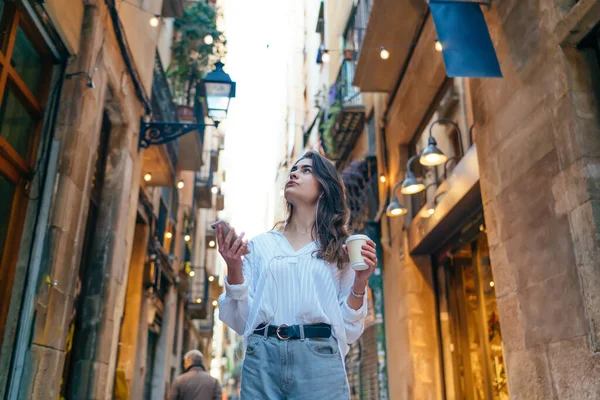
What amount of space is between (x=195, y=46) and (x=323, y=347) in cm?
1266

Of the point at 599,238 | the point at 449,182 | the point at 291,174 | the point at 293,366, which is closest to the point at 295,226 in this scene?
the point at 291,174

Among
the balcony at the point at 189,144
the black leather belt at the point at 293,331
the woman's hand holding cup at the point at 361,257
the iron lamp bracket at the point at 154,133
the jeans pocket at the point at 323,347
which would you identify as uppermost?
the balcony at the point at 189,144

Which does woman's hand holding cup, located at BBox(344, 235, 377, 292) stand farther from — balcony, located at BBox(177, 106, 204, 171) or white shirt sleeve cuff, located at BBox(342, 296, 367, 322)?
balcony, located at BBox(177, 106, 204, 171)

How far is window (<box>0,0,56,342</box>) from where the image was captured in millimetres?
4973

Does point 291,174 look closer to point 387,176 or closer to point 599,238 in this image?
point 599,238

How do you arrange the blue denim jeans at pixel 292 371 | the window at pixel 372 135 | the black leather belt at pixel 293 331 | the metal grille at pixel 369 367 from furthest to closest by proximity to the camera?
the window at pixel 372 135 → the metal grille at pixel 369 367 → the black leather belt at pixel 293 331 → the blue denim jeans at pixel 292 371

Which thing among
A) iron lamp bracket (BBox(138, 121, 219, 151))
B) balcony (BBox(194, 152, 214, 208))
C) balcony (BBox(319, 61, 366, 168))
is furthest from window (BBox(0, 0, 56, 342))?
balcony (BBox(194, 152, 214, 208))

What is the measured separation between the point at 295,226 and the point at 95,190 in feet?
20.8

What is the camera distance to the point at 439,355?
952 cm

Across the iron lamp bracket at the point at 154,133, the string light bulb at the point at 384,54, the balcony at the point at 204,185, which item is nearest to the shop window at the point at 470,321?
the string light bulb at the point at 384,54

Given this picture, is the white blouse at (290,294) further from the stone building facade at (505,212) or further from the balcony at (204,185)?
→ the balcony at (204,185)

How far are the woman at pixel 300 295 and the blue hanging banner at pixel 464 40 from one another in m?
3.33

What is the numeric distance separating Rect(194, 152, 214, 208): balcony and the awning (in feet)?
42.5

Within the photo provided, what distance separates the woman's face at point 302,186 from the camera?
2.78 m
